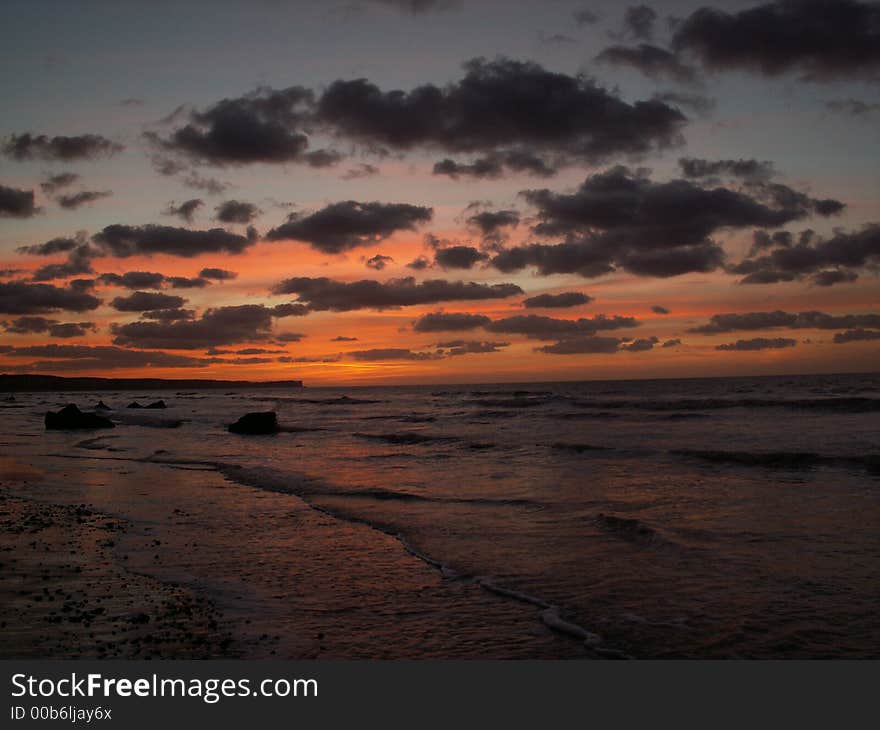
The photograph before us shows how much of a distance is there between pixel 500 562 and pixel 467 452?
65.6 feet

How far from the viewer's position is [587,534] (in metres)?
14.1

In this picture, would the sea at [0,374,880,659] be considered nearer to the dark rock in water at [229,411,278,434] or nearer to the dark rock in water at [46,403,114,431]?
the dark rock in water at [229,411,278,434]

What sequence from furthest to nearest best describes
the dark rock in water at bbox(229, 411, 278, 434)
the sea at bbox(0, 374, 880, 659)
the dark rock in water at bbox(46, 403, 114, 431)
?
1. the dark rock in water at bbox(46, 403, 114, 431)
2. the dark rock in water at bbox(229, 411, 278, 434)
3. the sea at bbox(0, 374, 880, 659)

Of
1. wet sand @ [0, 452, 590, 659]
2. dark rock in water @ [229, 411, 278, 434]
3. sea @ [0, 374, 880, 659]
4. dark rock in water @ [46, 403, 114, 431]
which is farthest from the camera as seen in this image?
dark rock in water @ [46, 403, 114, 431]

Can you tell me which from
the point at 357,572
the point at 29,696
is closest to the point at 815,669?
the point at 357,572

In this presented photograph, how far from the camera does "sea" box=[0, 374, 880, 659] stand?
27.7ft

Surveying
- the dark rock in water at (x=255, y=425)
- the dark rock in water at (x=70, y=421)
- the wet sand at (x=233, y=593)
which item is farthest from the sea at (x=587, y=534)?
the dark rock in water at (x=70, y=421)

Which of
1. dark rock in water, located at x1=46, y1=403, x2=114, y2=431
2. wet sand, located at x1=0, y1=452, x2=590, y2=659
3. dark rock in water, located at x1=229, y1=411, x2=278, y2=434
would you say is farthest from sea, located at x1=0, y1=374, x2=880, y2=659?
dark rock in water, located at x1=46, y1=403, x2=114, y2=431

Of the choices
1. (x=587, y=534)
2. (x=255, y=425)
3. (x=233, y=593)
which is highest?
(x=233, y=593)

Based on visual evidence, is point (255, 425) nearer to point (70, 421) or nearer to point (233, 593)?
point (70, 421)

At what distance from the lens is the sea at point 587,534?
844 cm

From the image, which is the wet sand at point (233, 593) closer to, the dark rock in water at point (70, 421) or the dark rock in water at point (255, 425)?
the dark rock in water at point (255, 425)

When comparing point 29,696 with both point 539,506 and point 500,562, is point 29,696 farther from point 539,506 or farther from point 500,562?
point 539,506

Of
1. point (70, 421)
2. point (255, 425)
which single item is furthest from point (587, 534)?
point (70, 421)
